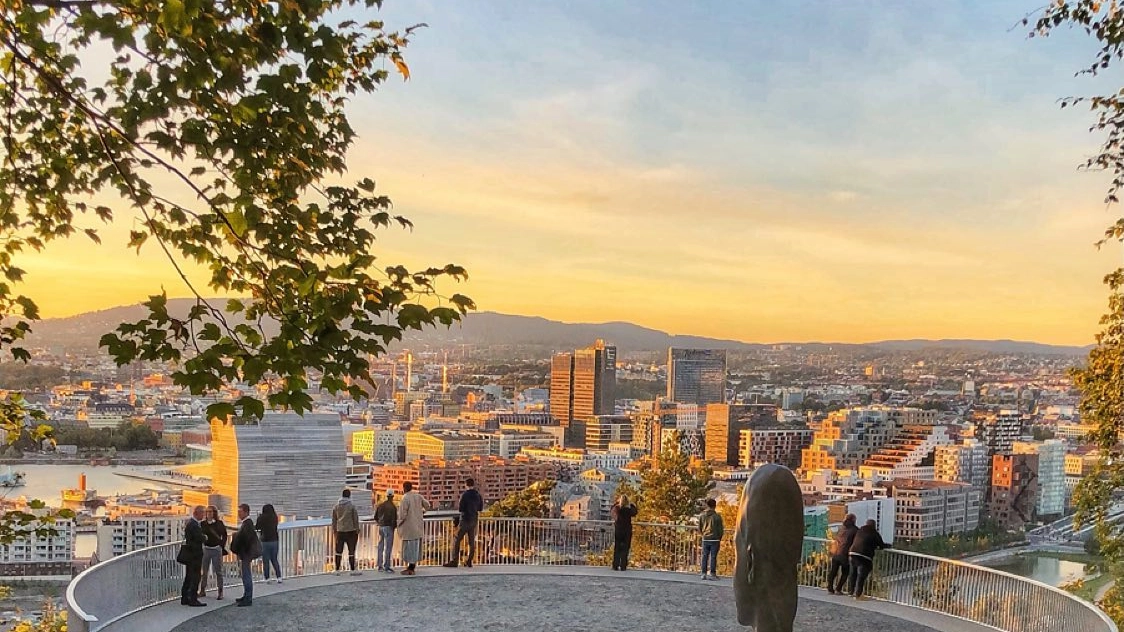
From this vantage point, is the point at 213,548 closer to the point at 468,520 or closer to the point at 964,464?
the point at 468,520

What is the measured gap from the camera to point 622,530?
19078 millimetres

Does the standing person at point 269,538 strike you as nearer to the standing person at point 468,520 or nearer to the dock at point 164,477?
the standing person at point 468,520

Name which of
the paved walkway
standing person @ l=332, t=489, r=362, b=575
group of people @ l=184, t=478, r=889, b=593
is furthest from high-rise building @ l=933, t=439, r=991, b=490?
standing person @ l=332, t=489, r=362, b=575

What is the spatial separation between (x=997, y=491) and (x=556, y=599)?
24918 millimetres

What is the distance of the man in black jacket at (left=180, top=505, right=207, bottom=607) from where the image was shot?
14.3 meters

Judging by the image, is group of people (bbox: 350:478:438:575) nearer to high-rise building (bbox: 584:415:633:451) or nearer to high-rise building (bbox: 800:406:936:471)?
high-rise building (bbox: 800:406:936:471)

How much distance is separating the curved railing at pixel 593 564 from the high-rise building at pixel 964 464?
17.8 metres

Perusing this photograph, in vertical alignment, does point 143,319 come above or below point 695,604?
above

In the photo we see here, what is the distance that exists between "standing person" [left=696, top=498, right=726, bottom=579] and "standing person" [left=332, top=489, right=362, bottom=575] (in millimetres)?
6806

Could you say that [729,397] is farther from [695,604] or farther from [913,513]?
[695,604]

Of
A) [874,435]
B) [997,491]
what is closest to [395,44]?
[997,491]

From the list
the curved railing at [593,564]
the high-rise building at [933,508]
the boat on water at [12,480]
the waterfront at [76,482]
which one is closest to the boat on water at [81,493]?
the waterfront at [76,482]

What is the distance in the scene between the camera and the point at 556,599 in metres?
16.4

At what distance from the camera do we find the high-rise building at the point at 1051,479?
33.6 m
